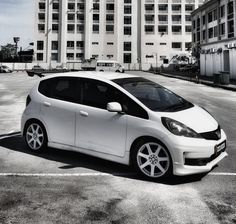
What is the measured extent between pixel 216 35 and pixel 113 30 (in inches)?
1703

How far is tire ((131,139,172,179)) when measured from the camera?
5.30 m

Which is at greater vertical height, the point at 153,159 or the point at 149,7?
the point at 149,7

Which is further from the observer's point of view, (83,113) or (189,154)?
(83,113)

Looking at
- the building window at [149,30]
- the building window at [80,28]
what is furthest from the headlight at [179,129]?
the building window at [149,30]

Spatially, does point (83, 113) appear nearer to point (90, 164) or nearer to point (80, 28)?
point (90, 164)

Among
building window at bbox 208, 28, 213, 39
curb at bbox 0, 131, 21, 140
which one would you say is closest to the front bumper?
curb at bbox 0, 131, 21, 140

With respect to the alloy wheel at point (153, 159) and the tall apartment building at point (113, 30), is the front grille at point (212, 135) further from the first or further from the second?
the tall apartment building at point (113, 30)

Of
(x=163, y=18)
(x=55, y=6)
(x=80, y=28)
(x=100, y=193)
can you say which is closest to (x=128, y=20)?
(x=163, y=18)

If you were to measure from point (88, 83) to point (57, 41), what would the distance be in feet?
288

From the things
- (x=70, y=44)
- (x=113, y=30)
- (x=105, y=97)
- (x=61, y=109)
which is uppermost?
(x=113, y=30)


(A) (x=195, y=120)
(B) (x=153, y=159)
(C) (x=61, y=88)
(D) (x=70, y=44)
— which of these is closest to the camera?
(B) (x=153, y=159)

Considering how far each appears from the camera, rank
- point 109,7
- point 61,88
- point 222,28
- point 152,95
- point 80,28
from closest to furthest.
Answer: point 152,95 → point 61,88 → point 222,28 → point 80,28 → point 109,7

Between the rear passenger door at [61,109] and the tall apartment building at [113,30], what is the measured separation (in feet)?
276

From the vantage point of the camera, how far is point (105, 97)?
602 centimetres
